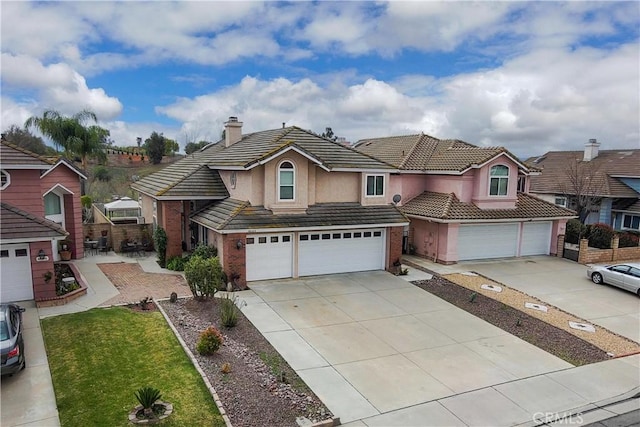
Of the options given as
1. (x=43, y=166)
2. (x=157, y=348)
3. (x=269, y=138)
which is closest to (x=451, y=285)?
(x=269, y=138)

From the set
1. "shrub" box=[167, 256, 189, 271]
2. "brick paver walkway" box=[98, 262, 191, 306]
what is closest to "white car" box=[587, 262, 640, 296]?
"brick paver walkway" box=[98, 262, 191, 306]

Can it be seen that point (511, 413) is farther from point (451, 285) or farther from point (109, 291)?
point (109, 291)

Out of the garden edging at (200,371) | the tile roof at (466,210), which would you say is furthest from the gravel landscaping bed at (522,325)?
the garden edging at (200,371)

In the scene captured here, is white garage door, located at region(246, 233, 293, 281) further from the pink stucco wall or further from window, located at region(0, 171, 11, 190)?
the pink stucco wall

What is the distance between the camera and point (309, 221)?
61.0 ft

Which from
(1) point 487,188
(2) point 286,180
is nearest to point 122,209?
(2) point 286,180

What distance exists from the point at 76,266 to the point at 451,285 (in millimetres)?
16658

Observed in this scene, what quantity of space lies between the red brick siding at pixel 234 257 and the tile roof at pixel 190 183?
405 centimetres

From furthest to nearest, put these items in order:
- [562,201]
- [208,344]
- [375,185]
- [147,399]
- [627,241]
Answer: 1. [562,201]
2. [627,241]
3. [375,185]
4. [208,344]
5. [147,399]

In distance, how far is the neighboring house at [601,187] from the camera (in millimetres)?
32500

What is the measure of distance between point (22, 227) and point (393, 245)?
47.8 feet

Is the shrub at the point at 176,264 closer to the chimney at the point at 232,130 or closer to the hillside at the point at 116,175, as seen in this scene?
the chimney at the point at 232,130

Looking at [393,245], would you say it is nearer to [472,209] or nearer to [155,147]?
[472,209]

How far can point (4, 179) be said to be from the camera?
14953mm
